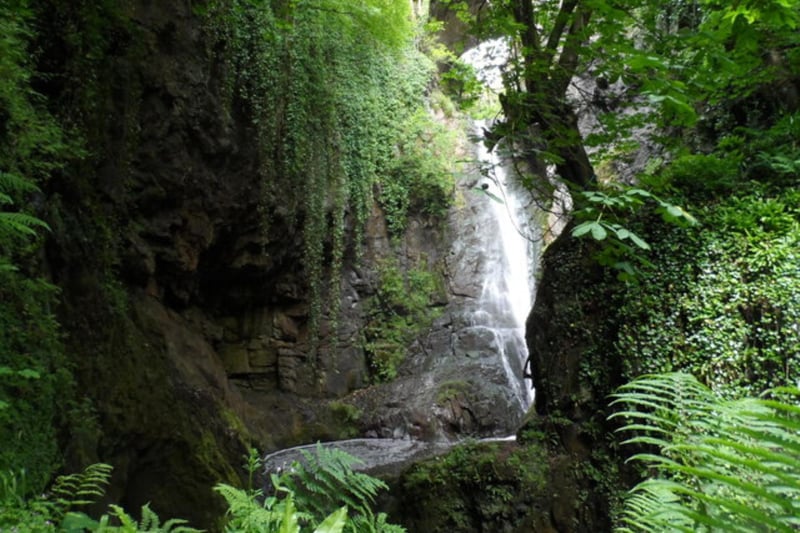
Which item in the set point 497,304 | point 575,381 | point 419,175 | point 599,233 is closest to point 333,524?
point 599,233

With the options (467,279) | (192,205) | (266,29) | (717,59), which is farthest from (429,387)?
(717,59)

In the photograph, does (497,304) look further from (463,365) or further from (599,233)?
(599,233)

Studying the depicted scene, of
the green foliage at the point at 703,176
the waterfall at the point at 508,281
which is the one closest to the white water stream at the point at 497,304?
the waterfall at the point at 508,281

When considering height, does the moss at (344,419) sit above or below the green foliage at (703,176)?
below

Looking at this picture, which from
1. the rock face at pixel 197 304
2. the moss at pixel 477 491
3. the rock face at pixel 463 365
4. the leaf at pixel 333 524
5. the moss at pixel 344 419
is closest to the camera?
the leaf at pixel 333 524

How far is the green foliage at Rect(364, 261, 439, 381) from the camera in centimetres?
1127

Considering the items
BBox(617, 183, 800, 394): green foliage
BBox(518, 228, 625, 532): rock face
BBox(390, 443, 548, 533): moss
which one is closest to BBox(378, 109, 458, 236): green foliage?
BBox(518, 228, 625, 532): rock face

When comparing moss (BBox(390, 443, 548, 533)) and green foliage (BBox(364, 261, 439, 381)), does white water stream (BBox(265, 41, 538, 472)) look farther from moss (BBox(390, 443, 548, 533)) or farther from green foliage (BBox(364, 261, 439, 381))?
moss (BBox(390, 443, 548, 533))

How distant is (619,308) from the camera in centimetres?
491

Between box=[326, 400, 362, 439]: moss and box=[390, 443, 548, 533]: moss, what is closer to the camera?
box=[390, 443, 548, 533]: moss

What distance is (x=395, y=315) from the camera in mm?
12039

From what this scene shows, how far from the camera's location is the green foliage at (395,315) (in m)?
11.3

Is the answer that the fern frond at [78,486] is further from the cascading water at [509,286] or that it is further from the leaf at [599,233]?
the cascading water at [509,286]

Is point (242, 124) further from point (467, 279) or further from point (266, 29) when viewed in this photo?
point (467, 279)
